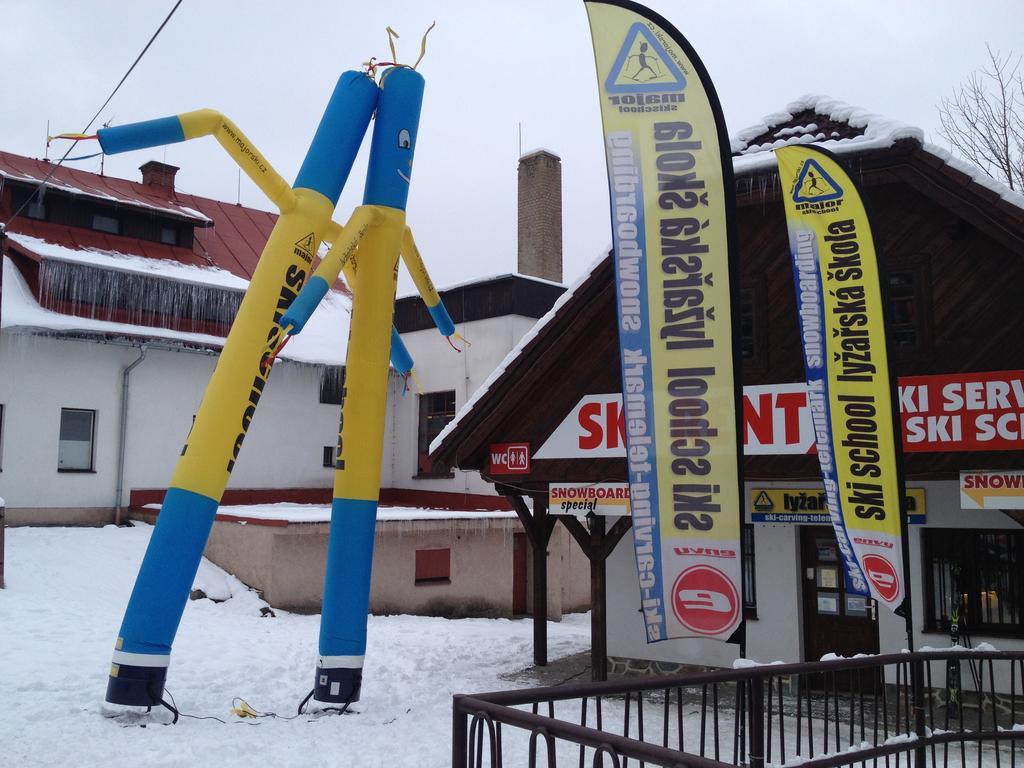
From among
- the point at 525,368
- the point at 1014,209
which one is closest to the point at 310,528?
the point at 525,368

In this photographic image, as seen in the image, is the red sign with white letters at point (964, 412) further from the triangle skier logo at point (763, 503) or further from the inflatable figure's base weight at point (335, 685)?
the inflatable figure's base weight at point (335, 685)

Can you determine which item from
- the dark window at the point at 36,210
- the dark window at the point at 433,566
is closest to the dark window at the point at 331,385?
the dark window at the point at 433,566

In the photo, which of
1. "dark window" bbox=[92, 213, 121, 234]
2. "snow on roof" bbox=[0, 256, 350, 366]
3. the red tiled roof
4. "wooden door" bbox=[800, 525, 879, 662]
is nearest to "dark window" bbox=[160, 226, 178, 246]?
the red tiled roof

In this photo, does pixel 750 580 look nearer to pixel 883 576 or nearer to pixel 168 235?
pixel 883 576

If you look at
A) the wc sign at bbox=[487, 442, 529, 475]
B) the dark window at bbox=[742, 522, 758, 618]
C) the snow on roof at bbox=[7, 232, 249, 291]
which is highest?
the snow on roof at bbox=[7, 232, 249, 291]

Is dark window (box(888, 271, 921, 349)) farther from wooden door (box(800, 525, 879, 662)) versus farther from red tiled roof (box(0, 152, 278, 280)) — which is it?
red tiled roof (box(0, 152, 278, 280))

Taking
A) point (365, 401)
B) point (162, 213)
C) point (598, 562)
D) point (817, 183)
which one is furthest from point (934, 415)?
point (162, 213)

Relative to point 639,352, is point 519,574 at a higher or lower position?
lower

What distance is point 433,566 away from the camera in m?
18.0

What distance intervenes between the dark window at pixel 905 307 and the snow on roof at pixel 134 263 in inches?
600

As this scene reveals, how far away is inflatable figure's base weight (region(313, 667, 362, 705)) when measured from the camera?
923 centimetres

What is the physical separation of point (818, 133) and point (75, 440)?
15.3m

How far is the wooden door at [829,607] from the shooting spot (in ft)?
36.6

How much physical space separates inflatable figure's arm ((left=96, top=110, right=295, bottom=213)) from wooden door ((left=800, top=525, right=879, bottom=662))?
7.69 m
